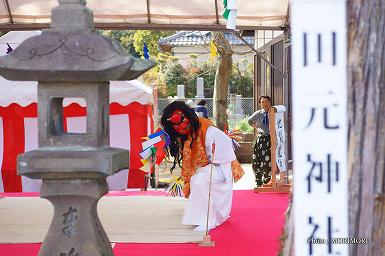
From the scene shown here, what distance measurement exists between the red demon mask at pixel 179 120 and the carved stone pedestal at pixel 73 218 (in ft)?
7.99

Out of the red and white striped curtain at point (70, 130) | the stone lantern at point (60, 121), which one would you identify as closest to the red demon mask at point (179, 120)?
the stone lantern at point (60, 121)

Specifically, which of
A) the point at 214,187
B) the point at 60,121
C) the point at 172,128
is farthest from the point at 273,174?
the point at 60,121

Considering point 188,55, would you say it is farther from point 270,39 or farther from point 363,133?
point 363,133

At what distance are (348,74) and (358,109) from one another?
0.56 ft

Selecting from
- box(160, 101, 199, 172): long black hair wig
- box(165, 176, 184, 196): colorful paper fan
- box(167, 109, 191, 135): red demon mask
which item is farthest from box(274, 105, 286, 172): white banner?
box(167, 109, 191, 135): red demon mask

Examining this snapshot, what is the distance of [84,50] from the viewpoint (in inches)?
166

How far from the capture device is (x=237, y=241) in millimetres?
6258

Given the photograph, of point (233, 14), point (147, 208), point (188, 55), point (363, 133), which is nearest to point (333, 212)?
point (363, 133)

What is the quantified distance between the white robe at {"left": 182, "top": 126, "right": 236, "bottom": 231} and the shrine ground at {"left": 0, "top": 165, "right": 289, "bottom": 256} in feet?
0.52

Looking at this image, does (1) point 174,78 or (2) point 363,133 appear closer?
(2) point 363,133

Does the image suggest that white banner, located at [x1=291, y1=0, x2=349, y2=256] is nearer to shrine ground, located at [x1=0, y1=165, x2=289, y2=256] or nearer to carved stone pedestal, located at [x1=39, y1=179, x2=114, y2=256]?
carved stone pedestal, located at [x1=39, y1=179, x2=114, y2=256]

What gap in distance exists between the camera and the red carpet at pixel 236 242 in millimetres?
5766

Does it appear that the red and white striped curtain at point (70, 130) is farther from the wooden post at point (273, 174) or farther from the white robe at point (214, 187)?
the white robe at point (214, 187)

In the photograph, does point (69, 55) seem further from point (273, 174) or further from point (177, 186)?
point (273, 174)
